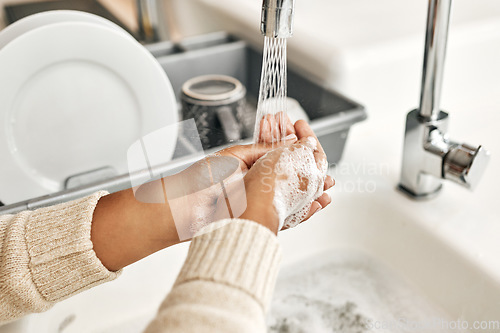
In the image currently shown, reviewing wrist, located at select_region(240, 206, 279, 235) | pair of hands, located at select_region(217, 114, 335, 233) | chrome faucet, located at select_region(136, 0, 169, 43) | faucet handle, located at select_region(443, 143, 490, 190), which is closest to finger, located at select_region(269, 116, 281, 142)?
pair of hands, located at select_region(217, 114, 335, 233)

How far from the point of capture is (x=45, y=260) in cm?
37

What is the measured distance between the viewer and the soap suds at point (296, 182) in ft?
1.21

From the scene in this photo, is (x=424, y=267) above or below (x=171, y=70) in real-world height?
below

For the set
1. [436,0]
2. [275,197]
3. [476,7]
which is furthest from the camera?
[476,7]

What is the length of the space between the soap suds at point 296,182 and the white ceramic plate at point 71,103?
0.16 metres

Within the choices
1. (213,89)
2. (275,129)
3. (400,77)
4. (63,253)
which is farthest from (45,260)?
(400,77)

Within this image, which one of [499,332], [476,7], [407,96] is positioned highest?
[476,7]

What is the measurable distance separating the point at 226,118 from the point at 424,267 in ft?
1.02

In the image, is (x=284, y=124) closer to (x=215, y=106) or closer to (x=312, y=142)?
(x=312, y=142)

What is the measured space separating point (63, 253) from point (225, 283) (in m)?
0.16

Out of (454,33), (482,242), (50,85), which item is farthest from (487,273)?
(50,85)

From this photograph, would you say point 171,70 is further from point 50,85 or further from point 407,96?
point 407,96

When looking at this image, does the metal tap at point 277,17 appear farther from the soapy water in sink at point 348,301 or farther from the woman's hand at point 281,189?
the soapy water in sink at point 348,301

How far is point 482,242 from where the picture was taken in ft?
1.66
